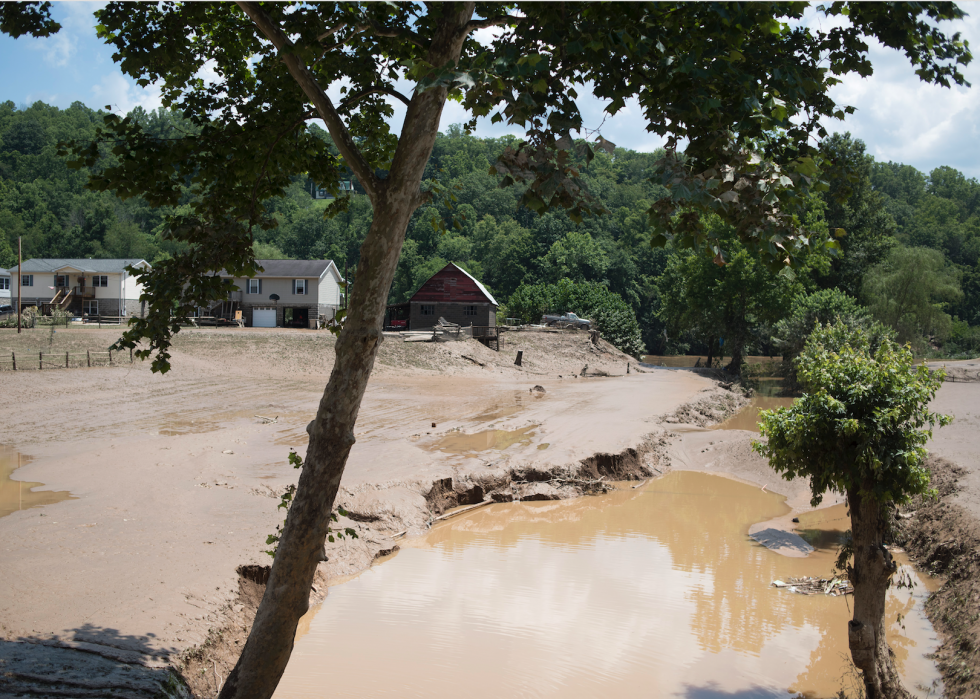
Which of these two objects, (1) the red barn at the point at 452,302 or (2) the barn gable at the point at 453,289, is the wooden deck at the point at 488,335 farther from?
(2) the barn gable at the point at 453,289

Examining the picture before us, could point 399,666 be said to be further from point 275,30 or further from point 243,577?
point 275,30

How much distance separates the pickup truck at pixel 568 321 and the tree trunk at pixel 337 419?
50416 millimetres

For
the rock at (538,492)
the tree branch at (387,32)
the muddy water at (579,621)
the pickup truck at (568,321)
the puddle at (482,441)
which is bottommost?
the muddy water at (579,621)

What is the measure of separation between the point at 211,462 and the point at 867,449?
12.7m

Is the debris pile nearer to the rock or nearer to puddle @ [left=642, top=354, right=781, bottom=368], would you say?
the rock

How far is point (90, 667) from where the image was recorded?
5605 millimetres

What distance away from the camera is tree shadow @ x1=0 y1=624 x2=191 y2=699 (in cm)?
521

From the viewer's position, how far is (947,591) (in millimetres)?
9609

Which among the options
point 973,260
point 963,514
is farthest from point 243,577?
point 973,260

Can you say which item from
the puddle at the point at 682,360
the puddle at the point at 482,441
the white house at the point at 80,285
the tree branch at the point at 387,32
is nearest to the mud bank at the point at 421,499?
the puddle at the point at 482,441

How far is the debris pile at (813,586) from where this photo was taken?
10305 millimetres

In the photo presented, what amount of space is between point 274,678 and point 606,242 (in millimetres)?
81648

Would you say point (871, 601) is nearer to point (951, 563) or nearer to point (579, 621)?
point (579, 621)

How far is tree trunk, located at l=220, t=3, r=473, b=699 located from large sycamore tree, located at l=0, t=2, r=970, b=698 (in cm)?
1
